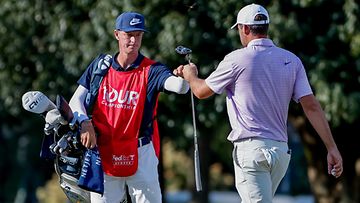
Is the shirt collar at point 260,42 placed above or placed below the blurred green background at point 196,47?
above

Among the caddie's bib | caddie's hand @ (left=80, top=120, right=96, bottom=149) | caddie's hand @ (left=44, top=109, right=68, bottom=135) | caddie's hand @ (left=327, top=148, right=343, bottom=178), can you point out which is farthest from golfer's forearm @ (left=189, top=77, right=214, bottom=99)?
caddie's hand @ (left=44, top=109, right=68, bottom=135)

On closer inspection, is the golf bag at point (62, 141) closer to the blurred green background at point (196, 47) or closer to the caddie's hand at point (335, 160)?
the caddie's hand at point (335, 160)

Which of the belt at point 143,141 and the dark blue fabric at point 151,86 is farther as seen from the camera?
the belt at point 143,141

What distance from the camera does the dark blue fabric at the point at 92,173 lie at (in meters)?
10.1

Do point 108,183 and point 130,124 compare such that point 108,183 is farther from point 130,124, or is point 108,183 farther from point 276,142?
point 276,142

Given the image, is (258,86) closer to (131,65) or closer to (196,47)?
(131,65)

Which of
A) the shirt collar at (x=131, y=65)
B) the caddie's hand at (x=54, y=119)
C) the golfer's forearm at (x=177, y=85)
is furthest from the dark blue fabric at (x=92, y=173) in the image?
the golfer's forearm at (x=177, y=85)

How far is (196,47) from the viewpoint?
51.8ft

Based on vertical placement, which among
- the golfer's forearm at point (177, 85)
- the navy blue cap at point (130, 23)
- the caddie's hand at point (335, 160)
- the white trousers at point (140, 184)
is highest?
the navy blue cap at point (130, 23)

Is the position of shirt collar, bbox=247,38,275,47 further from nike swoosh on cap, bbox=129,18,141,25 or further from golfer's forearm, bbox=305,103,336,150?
nike swoosh on cap, bbox=129,18,141,25

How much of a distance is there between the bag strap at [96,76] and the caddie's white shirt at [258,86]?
3.50 ft

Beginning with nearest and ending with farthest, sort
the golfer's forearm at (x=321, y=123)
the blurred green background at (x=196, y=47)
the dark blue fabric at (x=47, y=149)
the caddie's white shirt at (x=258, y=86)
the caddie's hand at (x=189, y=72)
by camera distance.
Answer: the caddie's white shirt at (x=258, y=86), the golfer's forearm at (x=321, y=123), the caddie's hand at (x=189, y=72), the dark blue fabric at (x=47, y=149), the blurred green background at (x=196, y=47)

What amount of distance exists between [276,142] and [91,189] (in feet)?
5.42

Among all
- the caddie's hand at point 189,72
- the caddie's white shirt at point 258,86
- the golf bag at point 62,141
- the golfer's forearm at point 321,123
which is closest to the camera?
the caddie's white shirt at point 258,86
